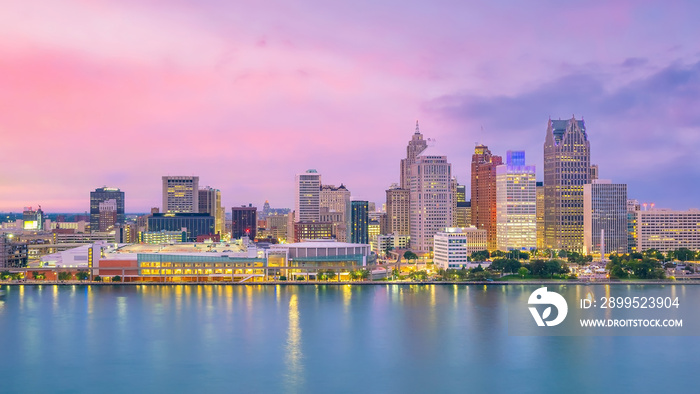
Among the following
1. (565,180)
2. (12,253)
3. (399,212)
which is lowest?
(12,253)

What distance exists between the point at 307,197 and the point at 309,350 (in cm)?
4644

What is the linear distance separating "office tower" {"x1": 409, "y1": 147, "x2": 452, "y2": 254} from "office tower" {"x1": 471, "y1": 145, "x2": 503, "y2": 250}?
3.68 m

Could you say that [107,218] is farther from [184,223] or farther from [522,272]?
[522,272]

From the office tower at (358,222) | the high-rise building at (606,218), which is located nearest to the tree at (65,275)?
the office tower at (358,222)

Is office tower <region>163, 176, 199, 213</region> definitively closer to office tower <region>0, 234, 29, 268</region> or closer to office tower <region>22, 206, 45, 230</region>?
office tower <region>22, 206, 45, 230</region>

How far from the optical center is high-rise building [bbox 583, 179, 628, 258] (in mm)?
46188

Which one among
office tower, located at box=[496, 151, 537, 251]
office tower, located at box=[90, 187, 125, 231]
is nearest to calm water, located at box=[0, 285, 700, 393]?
office tower, located at box=[496, 151, 537, 251]

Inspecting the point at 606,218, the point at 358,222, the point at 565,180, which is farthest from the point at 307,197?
the point at 606,218

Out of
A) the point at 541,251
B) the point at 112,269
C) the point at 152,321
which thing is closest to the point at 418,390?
the point at 152,321

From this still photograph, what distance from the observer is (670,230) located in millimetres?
47188

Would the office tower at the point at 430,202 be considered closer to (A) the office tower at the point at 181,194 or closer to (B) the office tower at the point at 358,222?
(B) the office tower at the point at 358,222

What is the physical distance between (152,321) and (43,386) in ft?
20.1

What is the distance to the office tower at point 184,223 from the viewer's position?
212ft

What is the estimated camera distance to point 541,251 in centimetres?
4716
